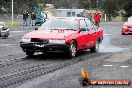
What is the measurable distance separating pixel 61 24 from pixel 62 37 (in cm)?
163

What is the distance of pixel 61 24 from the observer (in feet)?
55.0

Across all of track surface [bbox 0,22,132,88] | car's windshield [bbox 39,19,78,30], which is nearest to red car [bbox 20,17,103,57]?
car's windshield [bbox 39,19,78,30]

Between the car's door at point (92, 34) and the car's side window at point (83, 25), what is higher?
the car's side window at point (83, 25)

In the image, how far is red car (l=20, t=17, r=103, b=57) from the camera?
1519cm

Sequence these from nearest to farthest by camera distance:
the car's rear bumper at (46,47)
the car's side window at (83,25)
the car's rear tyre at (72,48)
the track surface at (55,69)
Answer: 1. the track surface at (55,69)
2. the car's rear bumper at (46,47)
3. the car's rear tyre at (72,48)
4. the car's side window at (83,25)

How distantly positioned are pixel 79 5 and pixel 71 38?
105m

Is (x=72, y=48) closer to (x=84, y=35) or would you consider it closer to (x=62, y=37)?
(x=62, y=37)

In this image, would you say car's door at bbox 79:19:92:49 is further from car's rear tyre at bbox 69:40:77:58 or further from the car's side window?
car's rear tyre at bbox 69:40:77:58

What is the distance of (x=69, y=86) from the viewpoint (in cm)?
952


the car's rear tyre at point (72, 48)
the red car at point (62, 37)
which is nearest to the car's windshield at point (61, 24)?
the red car at point (62, 37)

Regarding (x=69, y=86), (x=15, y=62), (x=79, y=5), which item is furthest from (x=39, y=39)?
(x=79, y=5)

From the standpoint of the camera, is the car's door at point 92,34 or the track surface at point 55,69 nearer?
the track surface at point 55,69

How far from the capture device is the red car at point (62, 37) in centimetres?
1519

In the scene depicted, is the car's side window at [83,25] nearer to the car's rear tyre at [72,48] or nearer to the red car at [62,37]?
the red car at [62,37]
